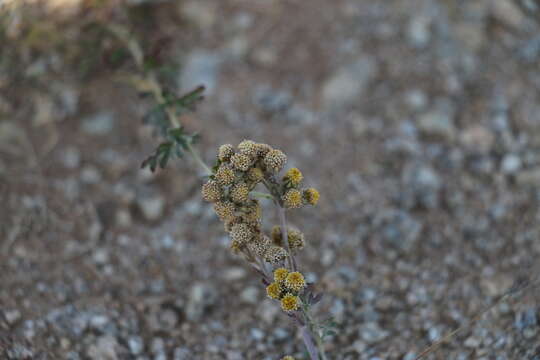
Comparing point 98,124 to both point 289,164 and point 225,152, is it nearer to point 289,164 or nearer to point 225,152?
point 289,164

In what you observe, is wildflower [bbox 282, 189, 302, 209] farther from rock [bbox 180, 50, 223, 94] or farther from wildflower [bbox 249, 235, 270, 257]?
rock [bbox 180, 50, 223, 94]

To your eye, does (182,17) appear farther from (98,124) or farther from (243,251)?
(243,251)

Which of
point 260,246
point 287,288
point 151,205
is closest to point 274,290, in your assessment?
point 287,288

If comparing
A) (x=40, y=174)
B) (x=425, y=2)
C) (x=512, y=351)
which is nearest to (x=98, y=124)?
(x=40, y=174)

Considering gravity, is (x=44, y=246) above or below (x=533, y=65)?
below

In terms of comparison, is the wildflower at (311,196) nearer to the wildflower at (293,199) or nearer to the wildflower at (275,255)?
the wildflower at (293,199)

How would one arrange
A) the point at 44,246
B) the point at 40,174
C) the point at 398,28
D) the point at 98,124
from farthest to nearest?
the point at 398,28
the point at 98,124
the point at 40,174
the point at 44,246
